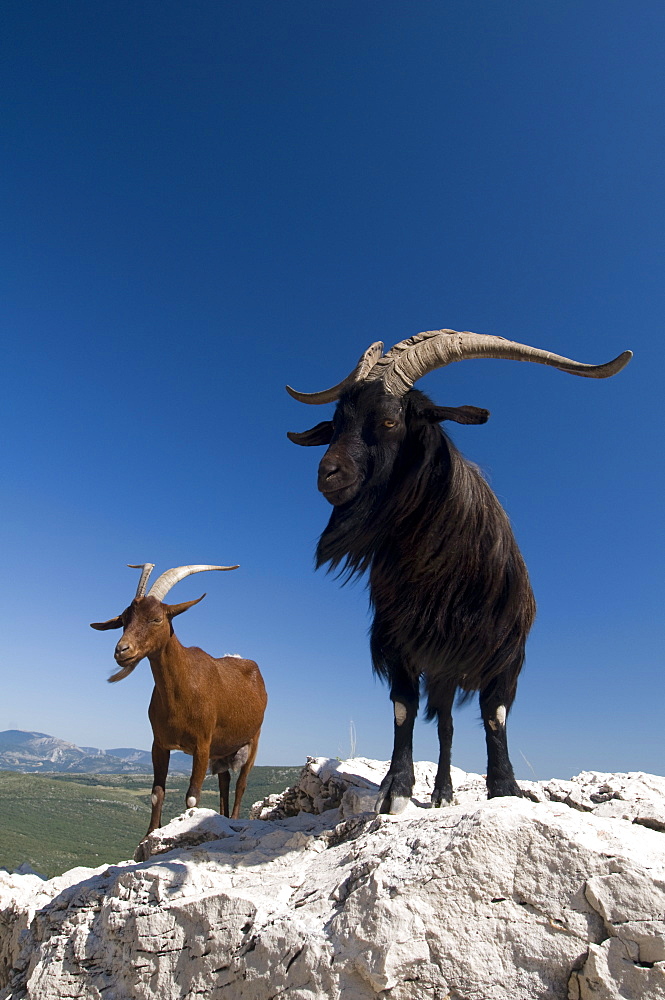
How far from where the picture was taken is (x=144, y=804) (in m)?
19.0

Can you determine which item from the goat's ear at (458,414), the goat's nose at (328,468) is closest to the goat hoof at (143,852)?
the goat's nose at (328,468)

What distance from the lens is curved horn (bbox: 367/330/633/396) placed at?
350 centimetres

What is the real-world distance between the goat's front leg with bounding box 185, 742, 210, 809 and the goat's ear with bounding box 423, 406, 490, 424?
3.97 meters

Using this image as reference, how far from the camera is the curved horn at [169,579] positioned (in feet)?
18.5

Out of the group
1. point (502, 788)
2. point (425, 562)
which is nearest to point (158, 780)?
point (502, 788)

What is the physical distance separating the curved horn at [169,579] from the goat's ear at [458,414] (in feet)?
11.3

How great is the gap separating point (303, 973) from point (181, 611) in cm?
389

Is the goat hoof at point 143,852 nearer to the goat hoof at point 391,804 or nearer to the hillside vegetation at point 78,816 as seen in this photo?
the goat hoof at point 391,804

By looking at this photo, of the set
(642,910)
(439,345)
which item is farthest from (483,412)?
(642,910)

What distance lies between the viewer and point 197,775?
5.35 meters

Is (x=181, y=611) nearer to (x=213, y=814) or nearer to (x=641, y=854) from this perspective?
(x=213, y=814)

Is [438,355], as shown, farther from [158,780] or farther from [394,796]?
[158,780]

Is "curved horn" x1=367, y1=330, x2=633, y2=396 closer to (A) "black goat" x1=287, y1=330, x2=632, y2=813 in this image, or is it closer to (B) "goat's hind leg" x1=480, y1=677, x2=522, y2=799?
(A) "black goat" x1=287, y1=330, x2=632, y2=813

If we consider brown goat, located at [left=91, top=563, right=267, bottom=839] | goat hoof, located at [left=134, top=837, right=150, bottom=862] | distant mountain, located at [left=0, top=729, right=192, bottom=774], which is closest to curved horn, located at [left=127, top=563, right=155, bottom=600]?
brown goat, located at [left=91, top=563, right=267, bottom=839]
